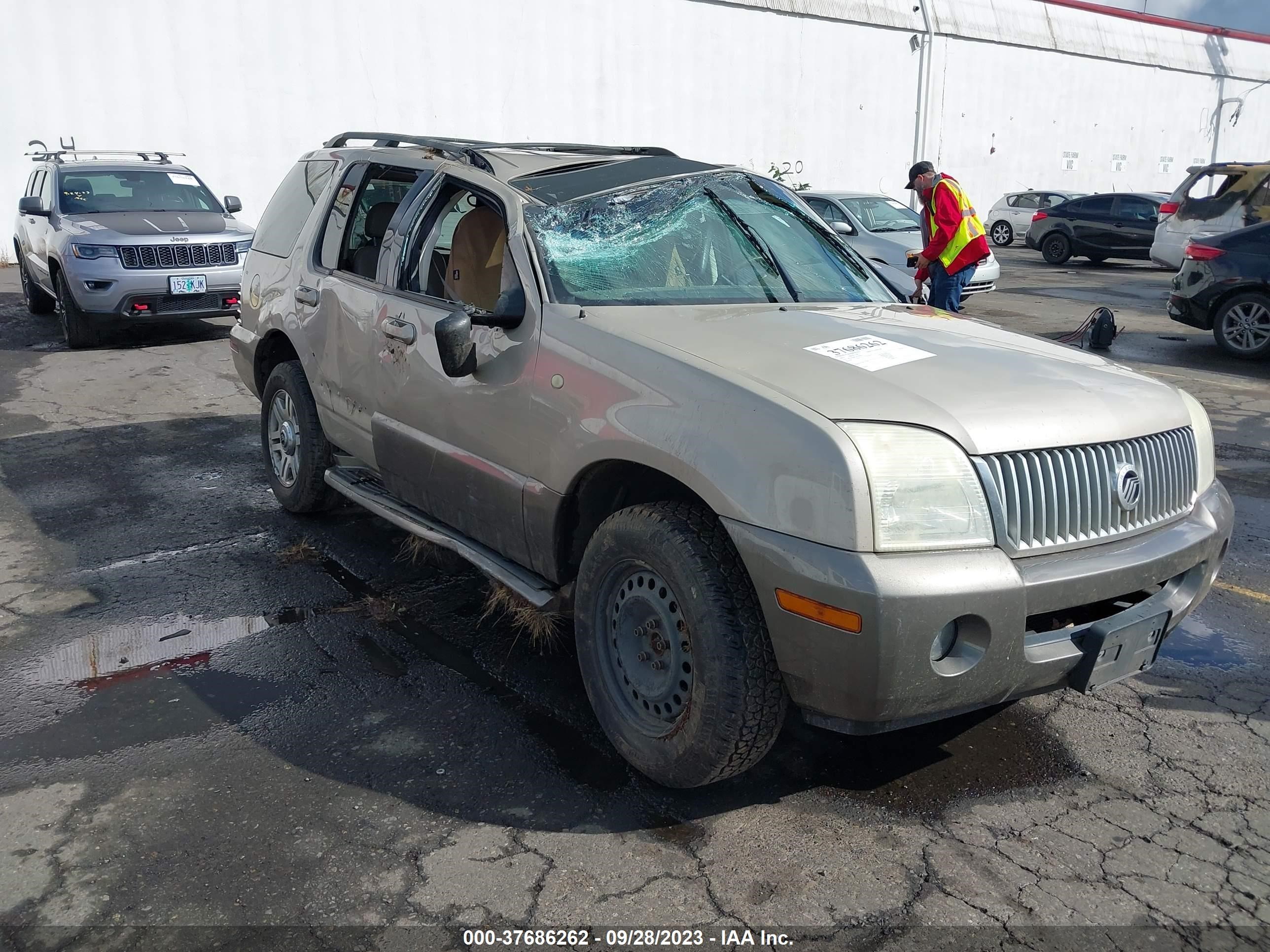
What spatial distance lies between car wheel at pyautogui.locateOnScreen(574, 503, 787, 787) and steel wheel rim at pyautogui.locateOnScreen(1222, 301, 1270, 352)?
9403 mm

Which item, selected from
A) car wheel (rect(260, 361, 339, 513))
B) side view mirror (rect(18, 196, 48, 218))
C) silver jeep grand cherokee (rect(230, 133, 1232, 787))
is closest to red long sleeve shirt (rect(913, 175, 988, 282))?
silver jeep grand cherokee (rect(230, 133, 1232, 787))

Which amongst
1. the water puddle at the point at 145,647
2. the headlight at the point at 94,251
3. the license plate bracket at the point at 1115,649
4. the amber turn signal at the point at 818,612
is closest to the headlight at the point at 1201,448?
the license plate bracket at the point at 1115,649

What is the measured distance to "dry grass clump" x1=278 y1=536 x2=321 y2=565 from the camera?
16.4ft

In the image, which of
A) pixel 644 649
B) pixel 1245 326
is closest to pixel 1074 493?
pixel 644 649

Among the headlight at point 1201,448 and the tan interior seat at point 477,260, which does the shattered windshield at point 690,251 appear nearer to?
the tan interior seat at point 477,260

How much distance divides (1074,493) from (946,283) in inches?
258

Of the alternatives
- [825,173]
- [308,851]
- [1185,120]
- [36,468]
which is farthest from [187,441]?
[1185,120]

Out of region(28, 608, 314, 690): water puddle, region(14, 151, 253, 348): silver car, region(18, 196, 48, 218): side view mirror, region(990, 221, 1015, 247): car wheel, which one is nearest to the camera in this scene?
region(28, 608, 314, 690): water puddle

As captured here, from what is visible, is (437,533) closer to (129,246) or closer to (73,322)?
(129,246)

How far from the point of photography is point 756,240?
4.11 meters

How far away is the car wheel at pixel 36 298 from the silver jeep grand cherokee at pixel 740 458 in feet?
33.3

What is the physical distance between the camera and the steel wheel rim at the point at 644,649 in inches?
119

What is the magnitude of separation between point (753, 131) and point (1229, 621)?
2398 cm

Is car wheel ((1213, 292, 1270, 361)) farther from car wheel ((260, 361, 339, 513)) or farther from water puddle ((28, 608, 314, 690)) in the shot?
water puddle ((28, 608, 314, 690))
